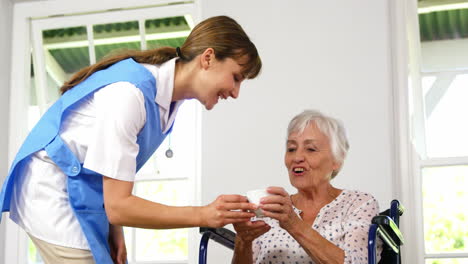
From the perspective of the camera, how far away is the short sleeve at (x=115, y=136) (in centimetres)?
164

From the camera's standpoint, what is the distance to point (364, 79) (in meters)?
3.42

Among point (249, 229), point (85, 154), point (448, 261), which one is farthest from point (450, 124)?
point (85, 154)

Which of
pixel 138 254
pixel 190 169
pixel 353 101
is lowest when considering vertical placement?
pixel 138 254

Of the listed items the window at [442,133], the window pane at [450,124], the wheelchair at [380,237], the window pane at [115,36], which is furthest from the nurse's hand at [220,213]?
the window pane at [115,36]

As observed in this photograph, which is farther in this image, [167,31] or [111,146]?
[167,31]

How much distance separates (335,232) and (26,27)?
259cm

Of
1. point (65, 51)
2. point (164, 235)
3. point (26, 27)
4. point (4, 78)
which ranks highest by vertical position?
point (26, 27)

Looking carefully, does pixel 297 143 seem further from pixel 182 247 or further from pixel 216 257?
pixel 182 247

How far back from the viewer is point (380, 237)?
2.18 m

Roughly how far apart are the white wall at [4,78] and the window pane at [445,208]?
2.31 metres

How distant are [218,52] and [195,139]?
196cm

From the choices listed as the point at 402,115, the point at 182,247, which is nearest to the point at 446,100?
the point at 402,115

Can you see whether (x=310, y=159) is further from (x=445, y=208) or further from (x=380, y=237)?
(x=445, y=208)

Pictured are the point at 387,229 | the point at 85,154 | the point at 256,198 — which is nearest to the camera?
the point at 85,154
